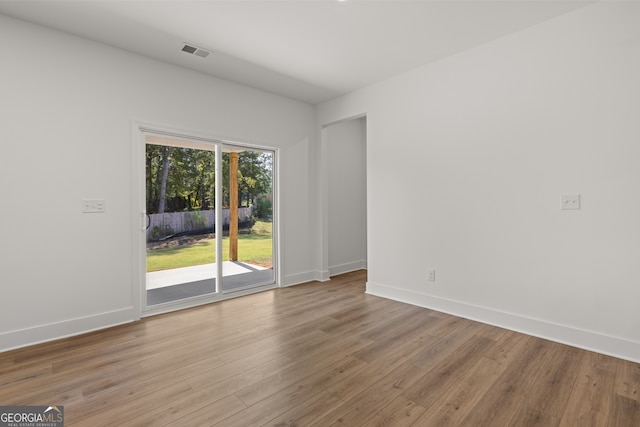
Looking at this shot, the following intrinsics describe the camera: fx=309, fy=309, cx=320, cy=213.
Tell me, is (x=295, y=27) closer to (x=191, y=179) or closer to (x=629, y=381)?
(x=191, y=179)

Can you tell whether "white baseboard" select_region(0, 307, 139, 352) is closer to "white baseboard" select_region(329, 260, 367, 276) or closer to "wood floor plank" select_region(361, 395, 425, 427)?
"wood floor plank" select_region(361, 395, 425, 427)

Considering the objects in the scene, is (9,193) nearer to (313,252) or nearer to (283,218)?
(283,218)

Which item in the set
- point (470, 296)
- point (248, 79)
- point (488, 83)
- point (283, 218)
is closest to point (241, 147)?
point (248, 79)

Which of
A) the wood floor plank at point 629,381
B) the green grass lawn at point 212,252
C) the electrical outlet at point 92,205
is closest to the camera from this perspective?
the wood floor plank at point 629,381

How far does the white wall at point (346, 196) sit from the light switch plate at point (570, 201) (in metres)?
3.16

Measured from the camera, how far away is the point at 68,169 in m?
2.91

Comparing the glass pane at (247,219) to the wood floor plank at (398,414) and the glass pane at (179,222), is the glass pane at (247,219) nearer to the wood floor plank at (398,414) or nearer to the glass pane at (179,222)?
the glass pane at (179,222)

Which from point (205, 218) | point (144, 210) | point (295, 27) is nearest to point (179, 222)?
point (205, 218)

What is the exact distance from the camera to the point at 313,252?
4996 millimetres

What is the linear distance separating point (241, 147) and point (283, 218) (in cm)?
118

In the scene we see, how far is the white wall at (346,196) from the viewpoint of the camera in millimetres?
5359

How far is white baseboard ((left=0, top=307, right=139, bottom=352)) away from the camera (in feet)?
8.66

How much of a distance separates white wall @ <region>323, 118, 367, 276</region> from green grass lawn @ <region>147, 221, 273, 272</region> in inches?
46.4

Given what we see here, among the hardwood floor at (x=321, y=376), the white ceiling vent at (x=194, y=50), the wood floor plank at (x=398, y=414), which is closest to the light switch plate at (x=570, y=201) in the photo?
the hardwood floor at (x=321, y=376)
